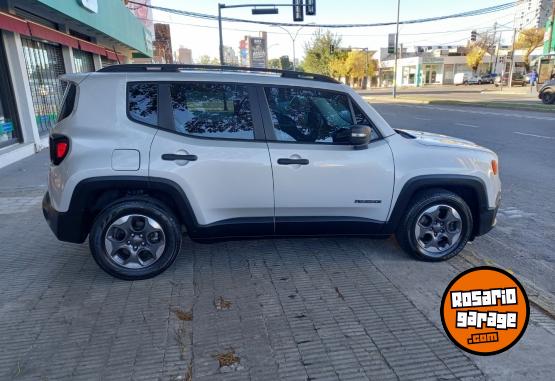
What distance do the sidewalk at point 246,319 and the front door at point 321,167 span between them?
0.48 meters

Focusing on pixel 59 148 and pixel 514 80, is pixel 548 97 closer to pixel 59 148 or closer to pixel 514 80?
pixel 59 148

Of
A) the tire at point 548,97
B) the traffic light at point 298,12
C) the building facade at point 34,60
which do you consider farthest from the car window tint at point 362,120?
the tire at point 548,97

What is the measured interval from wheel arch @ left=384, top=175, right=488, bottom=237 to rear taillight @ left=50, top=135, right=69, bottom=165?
9.25 feet

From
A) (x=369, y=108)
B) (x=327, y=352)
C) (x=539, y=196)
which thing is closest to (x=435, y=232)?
A: (x=369, y=108)

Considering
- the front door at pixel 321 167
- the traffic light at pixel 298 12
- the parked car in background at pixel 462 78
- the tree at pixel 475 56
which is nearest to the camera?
the front door at pixel 321 167

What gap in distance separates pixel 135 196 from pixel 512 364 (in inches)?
116

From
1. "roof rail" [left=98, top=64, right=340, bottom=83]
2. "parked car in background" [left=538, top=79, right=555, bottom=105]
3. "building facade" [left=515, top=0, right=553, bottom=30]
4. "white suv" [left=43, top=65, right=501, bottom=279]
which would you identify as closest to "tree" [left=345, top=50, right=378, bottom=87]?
"building facade" [left=515, top=0, right=553, bottom=30]

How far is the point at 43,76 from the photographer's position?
11.3 m

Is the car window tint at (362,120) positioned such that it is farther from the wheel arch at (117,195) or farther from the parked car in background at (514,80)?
the parked car in background at (514,80)

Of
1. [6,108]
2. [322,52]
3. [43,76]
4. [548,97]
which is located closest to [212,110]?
[6,108]

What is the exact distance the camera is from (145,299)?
3086 mm

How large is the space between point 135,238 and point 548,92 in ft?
84.6

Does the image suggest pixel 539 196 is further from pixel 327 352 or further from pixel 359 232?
pixel 327 352

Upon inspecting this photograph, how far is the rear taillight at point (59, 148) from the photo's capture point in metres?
3.14
